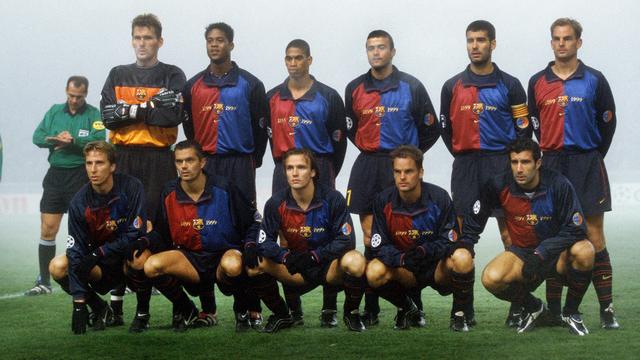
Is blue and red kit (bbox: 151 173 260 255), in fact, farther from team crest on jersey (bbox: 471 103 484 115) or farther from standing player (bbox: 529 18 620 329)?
standing player (bbox: 529 18 620 329)

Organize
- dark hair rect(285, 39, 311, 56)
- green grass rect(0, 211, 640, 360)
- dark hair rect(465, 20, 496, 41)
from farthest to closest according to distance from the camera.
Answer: dark hair rect(285, 39, 311, 56) < dark hair rect(465, 20, 496, 41) < green grass rect(0, 211, 640, 360)

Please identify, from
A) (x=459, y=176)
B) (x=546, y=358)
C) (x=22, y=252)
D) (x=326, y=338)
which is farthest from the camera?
(x=22, y=252)

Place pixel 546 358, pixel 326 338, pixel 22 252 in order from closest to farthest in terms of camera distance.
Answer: pixel 546 358
pixel 326 338
pixel 22 252

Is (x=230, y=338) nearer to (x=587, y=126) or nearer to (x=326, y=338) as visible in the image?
(x=326, y=338)

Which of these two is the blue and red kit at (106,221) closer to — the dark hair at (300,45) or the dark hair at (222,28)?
the dark hair at (222,28)

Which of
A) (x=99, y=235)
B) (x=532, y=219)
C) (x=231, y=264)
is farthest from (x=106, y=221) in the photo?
(x=532, y=219)

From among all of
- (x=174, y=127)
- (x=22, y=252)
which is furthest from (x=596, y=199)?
(x=22, y=252)

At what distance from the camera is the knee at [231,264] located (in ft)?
15.3

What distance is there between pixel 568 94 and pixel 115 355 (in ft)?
8.81

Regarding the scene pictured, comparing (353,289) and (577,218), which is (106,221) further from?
(577,218)

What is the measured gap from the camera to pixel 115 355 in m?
4.16

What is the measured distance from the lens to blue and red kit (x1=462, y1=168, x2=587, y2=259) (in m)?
4.53

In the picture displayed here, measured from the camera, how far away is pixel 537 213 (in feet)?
15.4

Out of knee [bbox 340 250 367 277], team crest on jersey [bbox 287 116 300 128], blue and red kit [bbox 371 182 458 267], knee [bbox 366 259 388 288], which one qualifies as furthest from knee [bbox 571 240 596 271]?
team crest on jersey [bbox 287 116 300 128]
